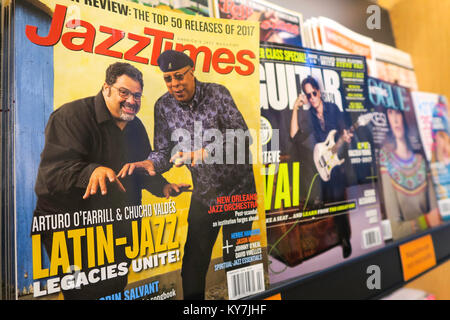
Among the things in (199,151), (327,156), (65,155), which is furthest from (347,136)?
(65,155)

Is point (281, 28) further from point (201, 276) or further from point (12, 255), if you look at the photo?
point (12, 255)

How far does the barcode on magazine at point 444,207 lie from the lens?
1.06 m

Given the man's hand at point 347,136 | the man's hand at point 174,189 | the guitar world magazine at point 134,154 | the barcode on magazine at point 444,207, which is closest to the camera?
the guitar world magazine at point 134,154

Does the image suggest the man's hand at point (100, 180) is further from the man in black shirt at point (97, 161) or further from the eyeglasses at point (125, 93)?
the eyeglasses at point (125, 93)

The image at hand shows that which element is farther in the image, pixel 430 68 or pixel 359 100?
pixel 430 68

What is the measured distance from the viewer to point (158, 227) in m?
0.57

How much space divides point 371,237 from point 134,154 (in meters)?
0.65

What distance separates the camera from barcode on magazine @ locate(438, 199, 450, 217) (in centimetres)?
106

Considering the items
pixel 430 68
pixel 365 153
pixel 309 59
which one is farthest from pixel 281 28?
pixel 430 68

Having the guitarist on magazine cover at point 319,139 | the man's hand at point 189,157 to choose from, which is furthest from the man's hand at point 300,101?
the man's hand at point 189,157

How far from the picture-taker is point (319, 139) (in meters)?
0.78

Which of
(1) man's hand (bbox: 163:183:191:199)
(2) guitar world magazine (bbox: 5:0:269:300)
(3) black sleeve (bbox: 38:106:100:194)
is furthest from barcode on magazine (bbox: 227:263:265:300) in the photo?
(3) black sleeve (bbox: 38:106:100:194)

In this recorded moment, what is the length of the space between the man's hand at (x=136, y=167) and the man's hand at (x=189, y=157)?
40mm
